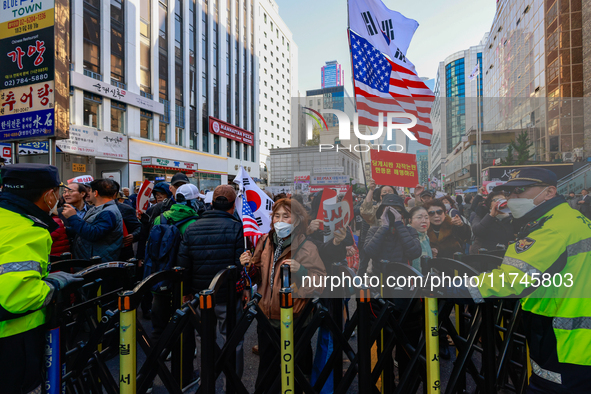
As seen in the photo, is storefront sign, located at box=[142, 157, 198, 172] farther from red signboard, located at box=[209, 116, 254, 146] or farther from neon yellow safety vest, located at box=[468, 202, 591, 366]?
neon yellow safety vest, located at box=[468, 202, 591, 366]

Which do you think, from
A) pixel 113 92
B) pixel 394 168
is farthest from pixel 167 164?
pixel 394 168

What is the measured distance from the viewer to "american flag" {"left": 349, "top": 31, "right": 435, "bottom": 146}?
1884 mm

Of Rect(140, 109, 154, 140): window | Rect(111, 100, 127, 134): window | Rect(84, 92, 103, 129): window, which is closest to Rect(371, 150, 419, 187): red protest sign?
Rect(84, 92, 103, 129): window

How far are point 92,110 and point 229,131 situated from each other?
14.7m

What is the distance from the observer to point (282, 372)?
207cm

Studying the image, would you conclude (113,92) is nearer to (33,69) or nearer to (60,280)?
(33,69)

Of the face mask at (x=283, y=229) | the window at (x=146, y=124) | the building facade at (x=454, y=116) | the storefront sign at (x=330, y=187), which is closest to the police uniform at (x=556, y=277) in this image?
the building facade at (x=454, y=116)

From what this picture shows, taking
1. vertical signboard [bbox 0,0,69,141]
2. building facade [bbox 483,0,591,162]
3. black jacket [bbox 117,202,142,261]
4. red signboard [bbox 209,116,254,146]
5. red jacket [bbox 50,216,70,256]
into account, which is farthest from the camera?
red signboard [bbox 209,116,254,146]

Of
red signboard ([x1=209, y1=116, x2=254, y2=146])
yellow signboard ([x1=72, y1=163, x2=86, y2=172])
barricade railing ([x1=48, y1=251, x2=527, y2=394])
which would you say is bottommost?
barricade railing ([x1=48, y1=251, x2=527, y2=394])

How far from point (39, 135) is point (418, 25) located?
258 inches

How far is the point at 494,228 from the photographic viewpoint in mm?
1792

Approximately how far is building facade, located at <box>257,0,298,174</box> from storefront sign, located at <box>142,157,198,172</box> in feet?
70.1

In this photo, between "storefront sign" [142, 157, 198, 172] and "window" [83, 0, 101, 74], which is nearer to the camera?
"window" [83, 0, 101, 74]

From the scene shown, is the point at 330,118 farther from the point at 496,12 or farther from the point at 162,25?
the point at 162,25
